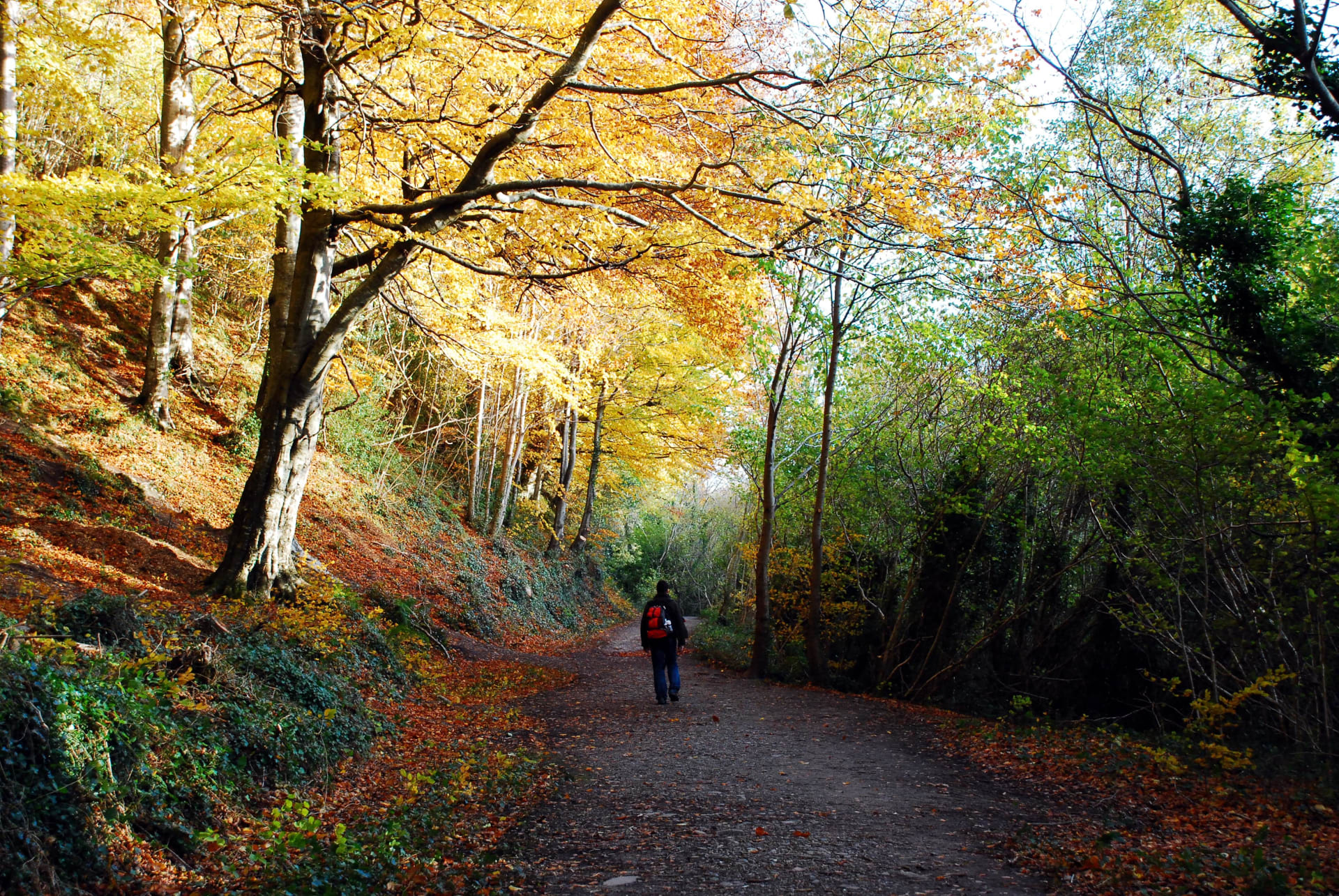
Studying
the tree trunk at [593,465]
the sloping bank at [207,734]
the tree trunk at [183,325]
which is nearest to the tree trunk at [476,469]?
the tree trunk at [593,465]

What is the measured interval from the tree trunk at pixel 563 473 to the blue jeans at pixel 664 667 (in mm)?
13061

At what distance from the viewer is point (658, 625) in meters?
9.73

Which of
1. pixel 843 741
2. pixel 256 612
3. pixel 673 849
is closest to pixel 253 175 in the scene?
pixel 256 612

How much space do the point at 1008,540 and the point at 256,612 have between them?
11387mm

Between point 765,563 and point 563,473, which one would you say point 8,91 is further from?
point 563,473

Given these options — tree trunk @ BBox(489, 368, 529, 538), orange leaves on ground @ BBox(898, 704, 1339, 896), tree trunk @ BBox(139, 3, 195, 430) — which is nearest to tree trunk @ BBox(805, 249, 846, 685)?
orange leaves on ground @ BBox(898, 704, 1339, 896)

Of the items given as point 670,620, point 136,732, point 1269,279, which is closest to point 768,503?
point 670,620

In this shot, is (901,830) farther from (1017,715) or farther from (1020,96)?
(1020,96)

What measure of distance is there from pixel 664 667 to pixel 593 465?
590 inches

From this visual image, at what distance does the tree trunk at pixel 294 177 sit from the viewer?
26.3 ft

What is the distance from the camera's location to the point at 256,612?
741cm

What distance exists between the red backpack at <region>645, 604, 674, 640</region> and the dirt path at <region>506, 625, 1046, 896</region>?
94 centimetres

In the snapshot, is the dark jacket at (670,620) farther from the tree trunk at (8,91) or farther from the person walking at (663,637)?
the tree trunk at (8,91)

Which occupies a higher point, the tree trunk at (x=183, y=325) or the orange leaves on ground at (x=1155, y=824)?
the tree trunk at (x=183, y=325)
